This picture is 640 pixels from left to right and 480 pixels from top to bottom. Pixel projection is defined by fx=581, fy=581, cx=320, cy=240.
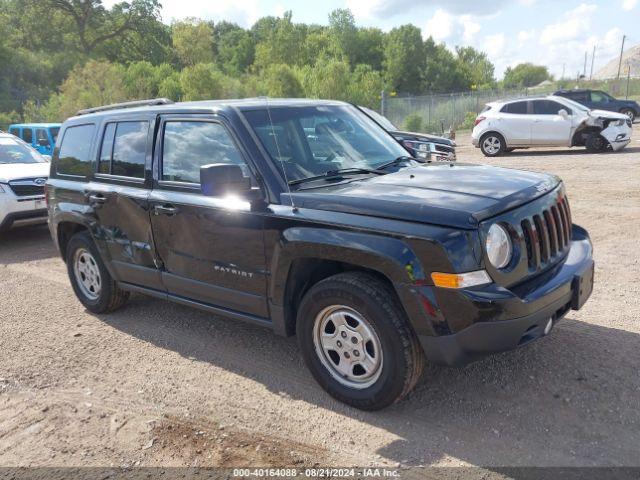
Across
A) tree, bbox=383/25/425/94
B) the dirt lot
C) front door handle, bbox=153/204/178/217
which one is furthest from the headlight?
tree, bbox=383/25/425/94

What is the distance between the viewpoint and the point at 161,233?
178 inches

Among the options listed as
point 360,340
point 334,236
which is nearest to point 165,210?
point 334,236

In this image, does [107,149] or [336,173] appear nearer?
[336,173]

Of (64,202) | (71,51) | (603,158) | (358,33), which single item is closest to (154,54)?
(71,51)

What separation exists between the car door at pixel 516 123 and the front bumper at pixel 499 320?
572 inches

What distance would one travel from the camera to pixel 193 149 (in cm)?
433

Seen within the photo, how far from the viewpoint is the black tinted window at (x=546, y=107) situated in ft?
54.2

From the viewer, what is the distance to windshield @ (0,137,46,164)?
32.3 feet

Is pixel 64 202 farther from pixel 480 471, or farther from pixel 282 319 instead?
pixel 480 471

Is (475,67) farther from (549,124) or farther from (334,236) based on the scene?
(334,236)

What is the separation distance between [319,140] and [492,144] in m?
14.2

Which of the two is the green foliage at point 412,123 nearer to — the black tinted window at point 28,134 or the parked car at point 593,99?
the parked car at point 593,99

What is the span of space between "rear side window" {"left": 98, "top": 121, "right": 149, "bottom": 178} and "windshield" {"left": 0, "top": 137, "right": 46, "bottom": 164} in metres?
5.71

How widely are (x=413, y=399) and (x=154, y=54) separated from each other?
66.6m
